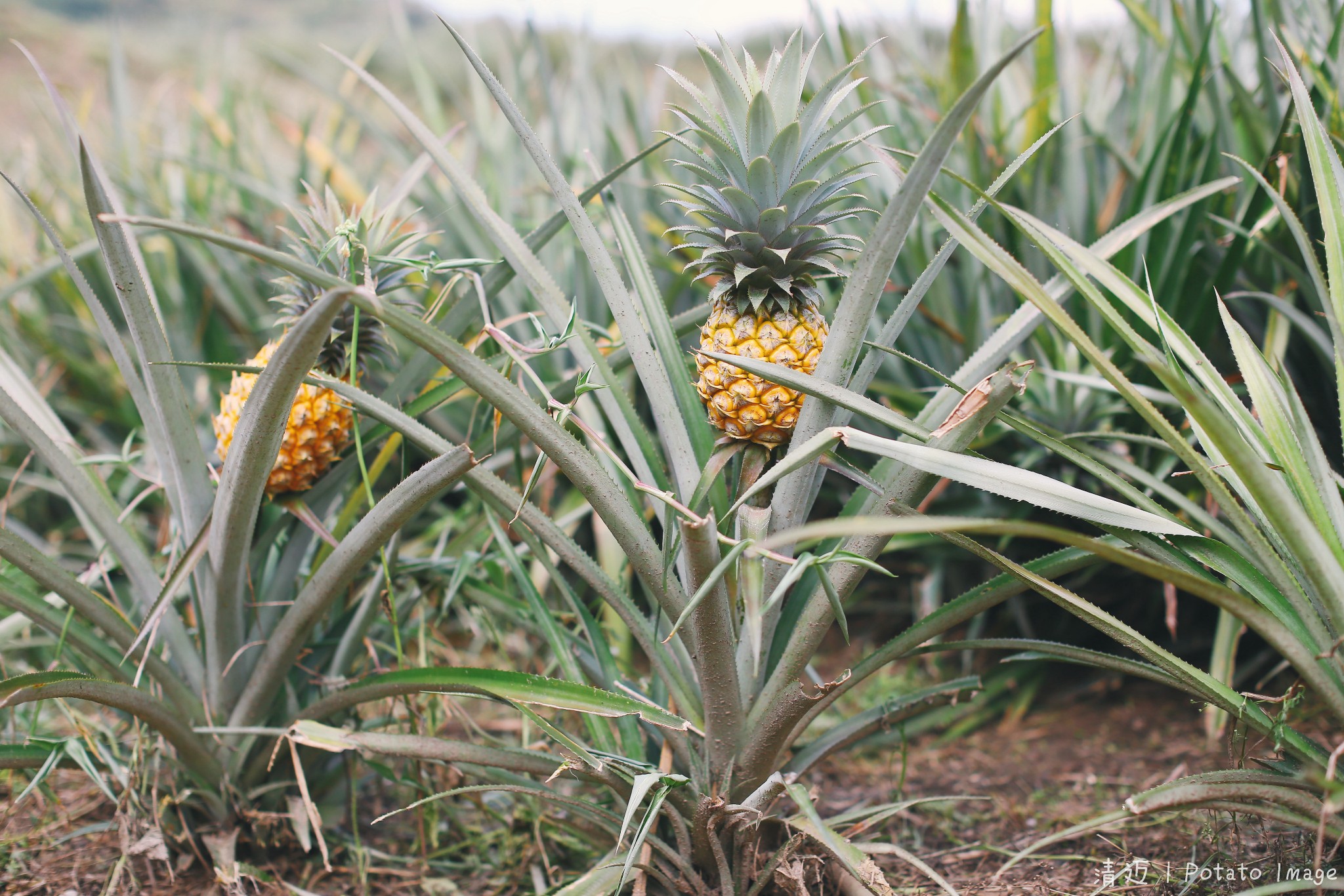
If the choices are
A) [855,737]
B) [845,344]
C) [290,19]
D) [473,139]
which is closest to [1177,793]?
[855,737]

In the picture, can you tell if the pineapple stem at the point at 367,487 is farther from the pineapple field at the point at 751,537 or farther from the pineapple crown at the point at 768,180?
the pineapple crown at the point at 768,180

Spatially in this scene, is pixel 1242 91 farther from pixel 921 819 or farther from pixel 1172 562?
pixel 921 819

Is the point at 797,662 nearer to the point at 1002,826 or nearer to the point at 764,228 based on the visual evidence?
the point at 764,228

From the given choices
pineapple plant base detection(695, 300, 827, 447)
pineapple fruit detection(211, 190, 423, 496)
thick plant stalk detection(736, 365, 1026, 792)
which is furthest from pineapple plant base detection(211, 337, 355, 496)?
thick plant stalk detection(736, 365, 1026, 792)

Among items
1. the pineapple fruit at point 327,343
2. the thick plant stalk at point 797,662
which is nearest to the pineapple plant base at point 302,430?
the pineapple fruit at point 327,343

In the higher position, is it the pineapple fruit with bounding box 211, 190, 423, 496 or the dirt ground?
the pineapple fruit with bounding box 211, 190, 423, 496

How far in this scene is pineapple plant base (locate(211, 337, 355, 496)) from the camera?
40.4 inches

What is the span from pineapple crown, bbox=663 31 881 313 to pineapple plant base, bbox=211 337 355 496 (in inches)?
20.2

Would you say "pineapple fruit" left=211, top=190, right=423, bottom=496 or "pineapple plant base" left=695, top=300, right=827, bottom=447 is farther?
"pineapple fruit" left=211, top=190, right=423, bottom=496

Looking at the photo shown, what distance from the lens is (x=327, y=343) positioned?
1.07 m

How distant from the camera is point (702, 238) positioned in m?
0.96

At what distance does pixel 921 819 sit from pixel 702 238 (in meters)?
0.95

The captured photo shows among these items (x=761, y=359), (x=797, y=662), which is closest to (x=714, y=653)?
(x=797, y=662)

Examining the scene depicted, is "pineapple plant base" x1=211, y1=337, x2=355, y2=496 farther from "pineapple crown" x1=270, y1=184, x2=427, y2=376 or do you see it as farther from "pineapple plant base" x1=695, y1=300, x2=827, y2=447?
"pineapple plant base" x1=695, y1=300, x2=827, y2=447
